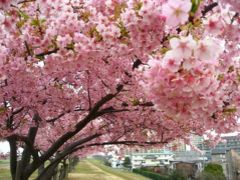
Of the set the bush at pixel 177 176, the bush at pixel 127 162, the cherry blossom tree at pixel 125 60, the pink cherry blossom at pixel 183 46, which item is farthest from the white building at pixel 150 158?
the pink cherry blossom at pixel 183 46

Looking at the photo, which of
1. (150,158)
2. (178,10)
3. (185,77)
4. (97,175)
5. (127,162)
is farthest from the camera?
(150,158)

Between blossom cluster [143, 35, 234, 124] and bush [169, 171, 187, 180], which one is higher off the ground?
blossom cluster [143, 35, 234, 124]

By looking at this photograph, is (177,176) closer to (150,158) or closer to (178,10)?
(178,10)

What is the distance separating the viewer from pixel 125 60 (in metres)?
4.77

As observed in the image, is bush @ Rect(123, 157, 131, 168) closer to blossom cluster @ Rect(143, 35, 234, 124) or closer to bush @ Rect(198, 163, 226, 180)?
bush @ Rect(198, 163, 226, 180)

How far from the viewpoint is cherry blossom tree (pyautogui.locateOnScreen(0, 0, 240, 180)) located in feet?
7.43

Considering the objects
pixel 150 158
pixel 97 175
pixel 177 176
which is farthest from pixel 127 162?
pixel 177 176

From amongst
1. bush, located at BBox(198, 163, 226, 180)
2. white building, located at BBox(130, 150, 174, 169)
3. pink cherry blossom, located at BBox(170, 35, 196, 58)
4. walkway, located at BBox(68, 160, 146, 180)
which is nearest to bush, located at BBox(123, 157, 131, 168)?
white building, located at BBox(130, 150, 174, 169)

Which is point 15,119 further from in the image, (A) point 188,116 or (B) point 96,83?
(A) point 188,116

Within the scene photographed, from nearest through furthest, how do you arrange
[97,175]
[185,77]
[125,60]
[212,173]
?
[185,77]
[125,60]
[212,173]
[97,175]

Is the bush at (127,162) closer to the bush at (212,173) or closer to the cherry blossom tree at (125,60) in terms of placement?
the bush at (212,173)

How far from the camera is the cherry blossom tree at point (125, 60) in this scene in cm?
226

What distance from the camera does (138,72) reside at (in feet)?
15.6

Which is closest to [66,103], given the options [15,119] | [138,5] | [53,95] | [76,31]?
[53,95]
